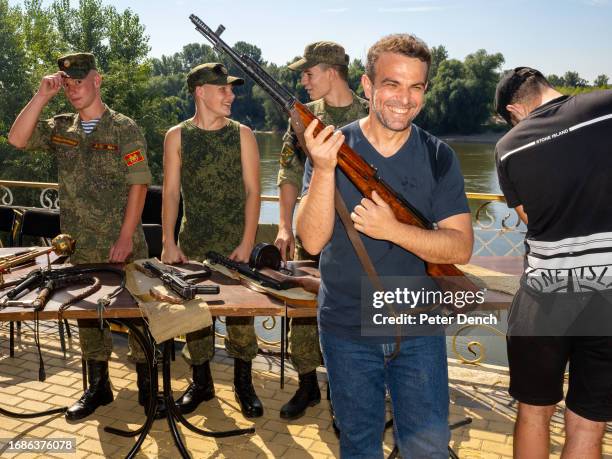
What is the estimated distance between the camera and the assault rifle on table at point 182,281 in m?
3.20

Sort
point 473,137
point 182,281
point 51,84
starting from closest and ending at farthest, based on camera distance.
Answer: point 182,281 < point 51,84 < point 473,137

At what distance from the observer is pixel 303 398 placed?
427cm

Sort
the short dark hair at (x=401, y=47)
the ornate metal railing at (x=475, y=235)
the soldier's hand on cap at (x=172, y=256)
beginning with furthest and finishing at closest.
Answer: the ornate metal railing at (x=475, y=235) → the soldier's hand on cap at (x=172, y=256) → the short dark hair at (x=401, y=47)

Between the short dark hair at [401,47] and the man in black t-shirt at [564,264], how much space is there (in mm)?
674

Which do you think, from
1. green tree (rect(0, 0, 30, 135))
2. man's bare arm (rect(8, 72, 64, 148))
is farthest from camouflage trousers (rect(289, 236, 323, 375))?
green tree (rect(0, 0, 30, 135))

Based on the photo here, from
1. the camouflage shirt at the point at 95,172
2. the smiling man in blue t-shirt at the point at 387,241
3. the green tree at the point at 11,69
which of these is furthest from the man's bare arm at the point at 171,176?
the green tree at the point at 11,69

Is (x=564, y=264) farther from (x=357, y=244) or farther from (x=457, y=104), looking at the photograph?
(x=457, y=104)

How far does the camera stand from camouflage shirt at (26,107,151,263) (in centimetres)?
434

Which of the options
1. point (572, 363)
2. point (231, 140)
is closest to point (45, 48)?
point (231, 140)

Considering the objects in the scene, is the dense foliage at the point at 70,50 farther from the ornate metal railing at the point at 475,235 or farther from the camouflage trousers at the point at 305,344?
the camouflage trousers at the point at 305,344

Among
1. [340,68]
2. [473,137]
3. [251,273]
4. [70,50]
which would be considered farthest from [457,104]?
[251,273]

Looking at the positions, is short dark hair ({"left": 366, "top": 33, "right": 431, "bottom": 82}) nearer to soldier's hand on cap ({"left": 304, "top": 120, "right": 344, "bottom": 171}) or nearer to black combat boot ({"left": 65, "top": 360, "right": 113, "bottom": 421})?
soldier's hand on cap ({"left": 304, "top": 120, "right": 344, "bottom": 171})

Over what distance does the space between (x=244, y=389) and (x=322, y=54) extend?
2613 millimetres

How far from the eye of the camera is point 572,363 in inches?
104
